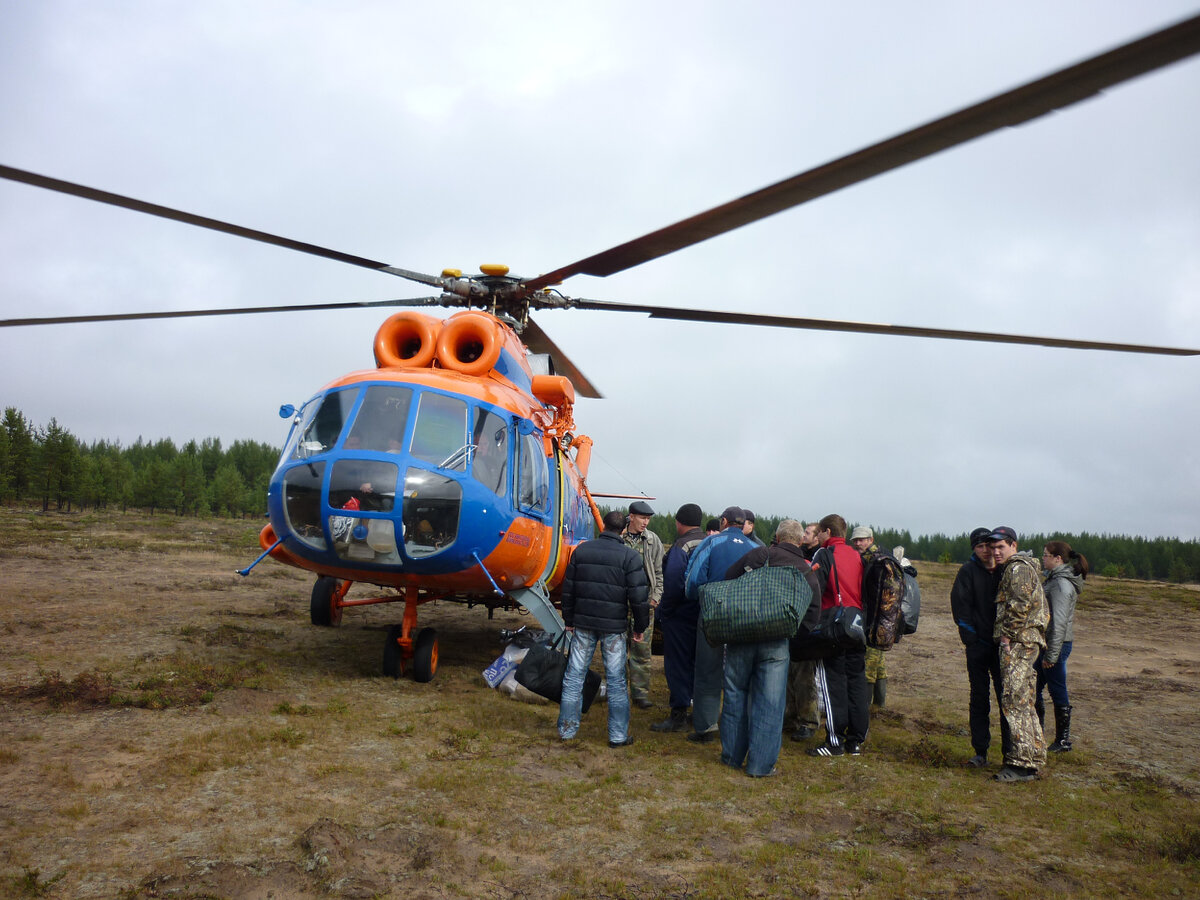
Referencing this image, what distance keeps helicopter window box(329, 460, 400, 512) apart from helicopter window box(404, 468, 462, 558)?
148 mm

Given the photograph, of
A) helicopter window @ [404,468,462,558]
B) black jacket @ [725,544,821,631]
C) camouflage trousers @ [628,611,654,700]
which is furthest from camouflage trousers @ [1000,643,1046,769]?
helicopter window @ [404,468,462,558]

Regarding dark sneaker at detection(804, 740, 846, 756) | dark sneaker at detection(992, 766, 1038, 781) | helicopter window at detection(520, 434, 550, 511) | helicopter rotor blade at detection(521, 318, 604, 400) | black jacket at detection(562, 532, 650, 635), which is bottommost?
dark sneaker at detection(804, 740, 846, 756)

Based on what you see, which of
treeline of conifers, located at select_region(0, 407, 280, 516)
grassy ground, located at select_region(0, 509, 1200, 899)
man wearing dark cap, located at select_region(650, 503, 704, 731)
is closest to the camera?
grassy ground, located at select_region(0, 509, 1200, 899)

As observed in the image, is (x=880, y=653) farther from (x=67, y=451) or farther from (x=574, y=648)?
(x=67, y=451)

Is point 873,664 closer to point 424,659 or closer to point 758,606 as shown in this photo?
point 758,606

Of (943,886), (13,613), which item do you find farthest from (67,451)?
(943,886)

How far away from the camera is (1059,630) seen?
19.8ft

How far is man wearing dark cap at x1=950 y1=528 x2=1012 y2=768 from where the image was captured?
18.0 ft

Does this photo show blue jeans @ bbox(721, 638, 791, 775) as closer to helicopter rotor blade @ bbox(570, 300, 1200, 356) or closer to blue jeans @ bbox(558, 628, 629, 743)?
blue jeans @ bbox(558, 628, 629, 743)

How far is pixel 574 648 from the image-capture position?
6.01 m

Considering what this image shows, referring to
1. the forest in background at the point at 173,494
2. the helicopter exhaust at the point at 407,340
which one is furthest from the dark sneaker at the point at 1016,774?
the forest in background at the point at 173,494

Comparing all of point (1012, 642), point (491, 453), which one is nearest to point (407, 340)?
point (491, 453)

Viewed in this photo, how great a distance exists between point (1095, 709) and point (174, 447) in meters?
86.2

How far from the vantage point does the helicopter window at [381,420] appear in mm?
6172
